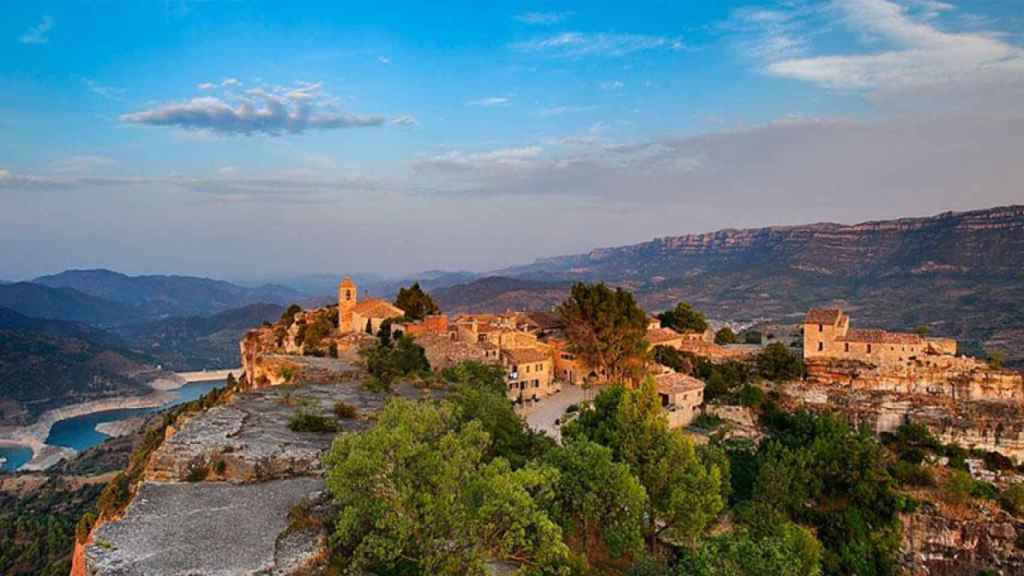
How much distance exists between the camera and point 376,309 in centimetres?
4506

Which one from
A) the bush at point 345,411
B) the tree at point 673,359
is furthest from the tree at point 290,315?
the bush at point 345,411

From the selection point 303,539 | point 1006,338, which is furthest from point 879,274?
point 303,539

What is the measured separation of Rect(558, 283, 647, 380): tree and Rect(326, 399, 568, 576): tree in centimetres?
2856

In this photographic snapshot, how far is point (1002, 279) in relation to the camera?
323ft

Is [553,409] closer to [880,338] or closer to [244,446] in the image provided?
[880,338]

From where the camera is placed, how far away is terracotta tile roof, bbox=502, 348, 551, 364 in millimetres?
38397

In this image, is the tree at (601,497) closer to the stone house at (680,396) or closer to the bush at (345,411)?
the bush at (345,411)

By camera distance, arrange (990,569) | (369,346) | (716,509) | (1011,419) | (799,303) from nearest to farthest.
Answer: (716,509) → (990,569) → (1011,419) → (369,346) → (799,303)

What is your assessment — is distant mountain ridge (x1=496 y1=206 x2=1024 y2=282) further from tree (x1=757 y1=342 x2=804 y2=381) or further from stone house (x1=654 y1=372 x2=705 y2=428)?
stone house (x1=654 y1=372 x2=705 y2=428)

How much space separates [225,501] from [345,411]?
7.00 metres

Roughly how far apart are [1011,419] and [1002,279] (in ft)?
262

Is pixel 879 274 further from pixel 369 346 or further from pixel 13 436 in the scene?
pixel 13 436

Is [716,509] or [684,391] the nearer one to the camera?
[716,509]

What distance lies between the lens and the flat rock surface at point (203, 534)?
436 inches
